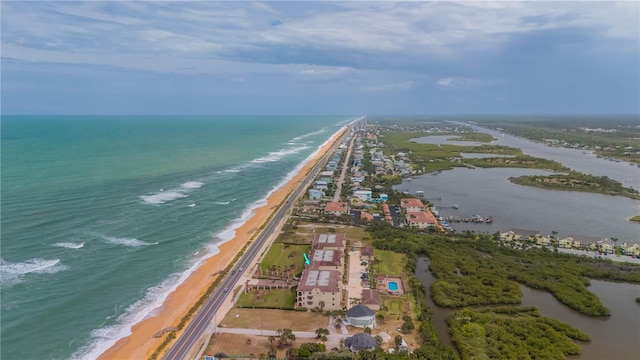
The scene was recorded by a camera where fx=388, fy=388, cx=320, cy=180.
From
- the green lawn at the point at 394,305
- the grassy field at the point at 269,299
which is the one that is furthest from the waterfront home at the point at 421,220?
the grassy field at the point at 269,299

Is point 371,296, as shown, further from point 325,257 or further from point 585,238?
point 585,238

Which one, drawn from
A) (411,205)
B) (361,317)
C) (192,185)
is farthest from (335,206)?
(361,317)

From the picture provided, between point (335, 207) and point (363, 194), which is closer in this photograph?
point (335, 207)

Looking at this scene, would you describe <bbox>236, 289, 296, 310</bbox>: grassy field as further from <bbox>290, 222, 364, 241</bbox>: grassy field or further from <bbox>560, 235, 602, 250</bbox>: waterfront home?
<bbox>560, 235, 602, 250</bbox>: waterfront home

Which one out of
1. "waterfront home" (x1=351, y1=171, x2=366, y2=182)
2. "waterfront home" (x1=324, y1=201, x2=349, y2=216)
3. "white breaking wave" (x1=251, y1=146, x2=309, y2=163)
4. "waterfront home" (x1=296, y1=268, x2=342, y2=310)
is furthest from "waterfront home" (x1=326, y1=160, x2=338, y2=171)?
"waterfront home" (x1=296, y1=268, x2=342, y2=310)

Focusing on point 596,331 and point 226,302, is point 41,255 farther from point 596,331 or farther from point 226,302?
point 596,331
